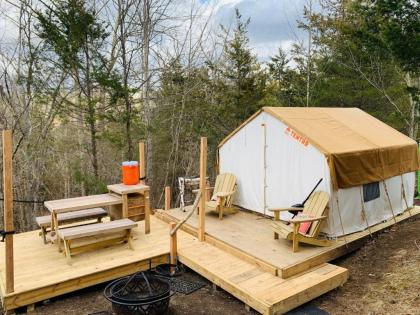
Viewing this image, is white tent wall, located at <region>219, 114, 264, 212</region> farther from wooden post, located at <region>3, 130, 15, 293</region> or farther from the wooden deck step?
wooden post, located at <region>3, 130, 15, 293</region>

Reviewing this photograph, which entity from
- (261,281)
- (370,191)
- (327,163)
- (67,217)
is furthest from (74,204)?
(370,191)

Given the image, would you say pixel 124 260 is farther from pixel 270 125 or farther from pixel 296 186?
pixel 270 125

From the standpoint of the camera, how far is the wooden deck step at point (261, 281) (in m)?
3.88

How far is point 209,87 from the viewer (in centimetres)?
1215

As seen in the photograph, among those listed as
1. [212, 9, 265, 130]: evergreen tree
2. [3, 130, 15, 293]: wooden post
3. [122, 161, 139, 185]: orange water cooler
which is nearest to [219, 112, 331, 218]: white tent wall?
[122, 161, 139, 185]: orange water cooler

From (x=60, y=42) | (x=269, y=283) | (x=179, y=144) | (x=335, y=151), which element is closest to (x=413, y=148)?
(x=335, y=151)

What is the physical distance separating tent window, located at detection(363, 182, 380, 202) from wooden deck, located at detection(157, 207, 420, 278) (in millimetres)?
568

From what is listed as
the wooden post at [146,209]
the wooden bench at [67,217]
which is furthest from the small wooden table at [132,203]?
the wooden bench at [67,217]

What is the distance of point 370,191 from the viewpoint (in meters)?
6.04

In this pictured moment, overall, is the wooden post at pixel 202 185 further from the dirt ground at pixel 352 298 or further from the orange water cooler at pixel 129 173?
the orange water cooler at pixel 129 173

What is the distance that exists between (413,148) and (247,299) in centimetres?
542

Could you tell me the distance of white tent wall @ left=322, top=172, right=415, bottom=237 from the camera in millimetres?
5473

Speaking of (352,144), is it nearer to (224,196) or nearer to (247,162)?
(247,162)

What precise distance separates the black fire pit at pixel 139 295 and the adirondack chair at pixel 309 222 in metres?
2.04
